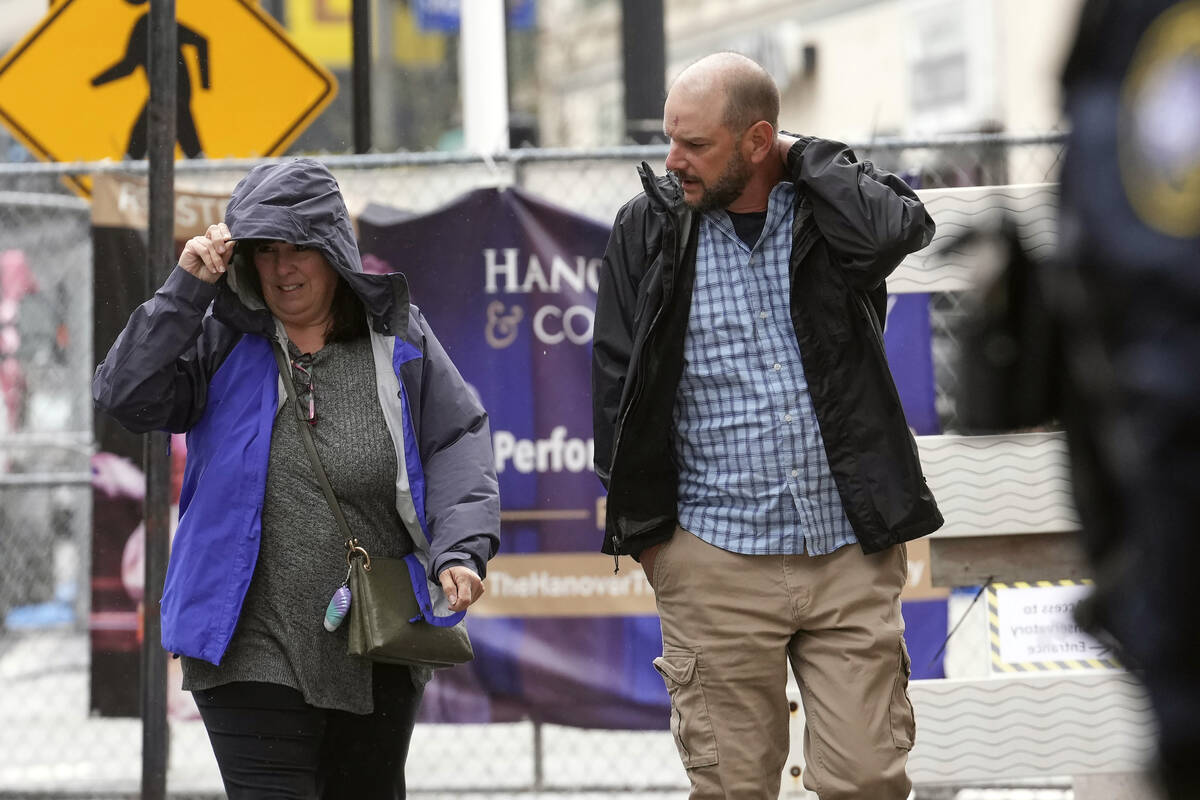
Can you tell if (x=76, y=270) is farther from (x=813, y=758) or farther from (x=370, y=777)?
Result: (x=813, y=758)

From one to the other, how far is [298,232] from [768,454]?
125cm

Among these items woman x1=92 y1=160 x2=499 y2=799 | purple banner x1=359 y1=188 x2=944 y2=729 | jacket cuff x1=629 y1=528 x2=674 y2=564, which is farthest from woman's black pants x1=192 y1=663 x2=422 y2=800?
purple banner x1=359 y1=188 x2=944 y2=729

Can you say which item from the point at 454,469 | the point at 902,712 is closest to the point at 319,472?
the point at 454,469

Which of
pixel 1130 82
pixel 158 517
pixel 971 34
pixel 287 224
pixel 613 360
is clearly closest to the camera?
pixel 1130 82

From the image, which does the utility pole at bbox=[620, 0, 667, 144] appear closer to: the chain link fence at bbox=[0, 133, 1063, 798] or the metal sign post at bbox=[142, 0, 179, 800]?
the chain link fence at bbox=[0, 133, 1063, 798]

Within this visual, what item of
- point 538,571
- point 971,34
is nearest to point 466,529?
point 538,571

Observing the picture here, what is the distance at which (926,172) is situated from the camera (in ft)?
19.0

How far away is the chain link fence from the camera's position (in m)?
5.86

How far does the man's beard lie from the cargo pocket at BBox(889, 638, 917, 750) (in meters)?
1.18

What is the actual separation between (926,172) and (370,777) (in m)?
3.18

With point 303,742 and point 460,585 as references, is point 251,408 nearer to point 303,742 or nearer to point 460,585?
point 460,585

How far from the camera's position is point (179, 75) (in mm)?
6203

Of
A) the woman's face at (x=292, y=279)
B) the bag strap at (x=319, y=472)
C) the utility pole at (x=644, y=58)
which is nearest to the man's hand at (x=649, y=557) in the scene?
the bag strap at (x=319, y=472)

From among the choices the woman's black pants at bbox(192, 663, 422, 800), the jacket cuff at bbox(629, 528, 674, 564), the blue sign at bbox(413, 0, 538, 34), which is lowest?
the woman's black pants at bbox(192, 663, 422, 800)
